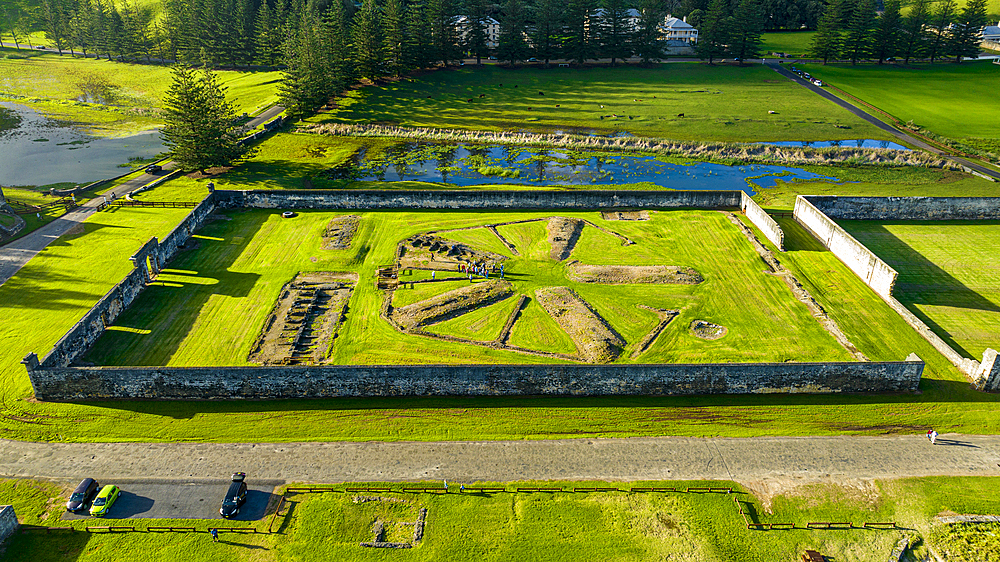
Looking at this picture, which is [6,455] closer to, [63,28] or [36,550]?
[36,550]

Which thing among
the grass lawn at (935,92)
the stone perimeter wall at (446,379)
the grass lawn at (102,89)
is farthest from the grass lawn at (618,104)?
the stone perimeter wall at (446,379)

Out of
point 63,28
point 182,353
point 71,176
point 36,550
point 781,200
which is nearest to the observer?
point 36,550

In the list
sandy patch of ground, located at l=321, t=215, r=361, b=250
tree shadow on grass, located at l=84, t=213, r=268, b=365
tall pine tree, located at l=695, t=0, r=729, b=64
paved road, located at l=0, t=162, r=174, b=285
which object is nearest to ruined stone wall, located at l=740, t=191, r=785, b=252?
sandy patch of ground, located at l=321, t=215, r=361, b=250

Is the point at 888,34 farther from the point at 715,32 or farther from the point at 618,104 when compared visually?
the point at 618,104

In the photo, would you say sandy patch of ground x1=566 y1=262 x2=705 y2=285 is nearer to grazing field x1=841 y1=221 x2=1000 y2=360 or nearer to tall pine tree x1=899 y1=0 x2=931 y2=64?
grazing field x1=841 y1=221 x2=1000 y2=360

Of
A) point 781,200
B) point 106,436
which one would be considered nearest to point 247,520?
point 106,436
